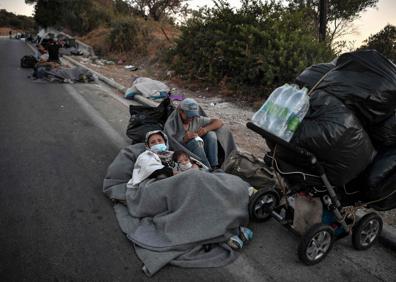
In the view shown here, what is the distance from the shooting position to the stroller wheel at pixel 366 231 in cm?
304

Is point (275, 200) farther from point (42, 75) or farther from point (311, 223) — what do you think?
point (42, 75)

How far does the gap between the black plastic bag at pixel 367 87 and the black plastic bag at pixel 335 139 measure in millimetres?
73

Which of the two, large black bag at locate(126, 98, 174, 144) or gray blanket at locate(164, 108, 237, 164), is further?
large black bag at locate(126, 98, 174, 144)

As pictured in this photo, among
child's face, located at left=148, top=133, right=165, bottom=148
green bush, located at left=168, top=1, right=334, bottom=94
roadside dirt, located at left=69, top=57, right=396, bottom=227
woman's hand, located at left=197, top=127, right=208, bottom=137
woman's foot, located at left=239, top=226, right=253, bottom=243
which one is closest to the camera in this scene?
woman's foot, located at left=239, top=226, right=253, bottom=243

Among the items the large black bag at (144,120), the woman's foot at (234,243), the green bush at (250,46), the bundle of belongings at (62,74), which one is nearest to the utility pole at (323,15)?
the green bush at (250,46)

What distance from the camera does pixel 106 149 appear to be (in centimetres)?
539

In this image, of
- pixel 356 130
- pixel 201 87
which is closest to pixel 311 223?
pixel 356 130

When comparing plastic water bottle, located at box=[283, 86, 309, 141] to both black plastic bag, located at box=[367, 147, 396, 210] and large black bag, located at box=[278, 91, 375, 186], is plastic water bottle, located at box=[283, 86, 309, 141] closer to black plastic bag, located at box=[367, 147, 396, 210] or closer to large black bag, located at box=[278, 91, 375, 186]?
A: large black bag, located at box=[278, 91, 375, 186]

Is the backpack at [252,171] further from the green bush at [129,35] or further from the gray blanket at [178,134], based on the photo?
the green bush at [129,35]

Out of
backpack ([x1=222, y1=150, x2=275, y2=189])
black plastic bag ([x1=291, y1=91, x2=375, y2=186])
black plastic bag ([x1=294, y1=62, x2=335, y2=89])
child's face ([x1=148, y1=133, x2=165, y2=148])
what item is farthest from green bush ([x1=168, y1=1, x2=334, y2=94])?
black plastic bag ([x1=291, y1=91, x2=375, y2=186])

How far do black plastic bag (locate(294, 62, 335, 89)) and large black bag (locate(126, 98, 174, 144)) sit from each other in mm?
2471

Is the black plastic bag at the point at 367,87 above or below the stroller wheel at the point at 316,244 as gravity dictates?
above

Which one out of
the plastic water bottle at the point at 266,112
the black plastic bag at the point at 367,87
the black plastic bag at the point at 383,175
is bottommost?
the black plastic bag at the point at 383,175

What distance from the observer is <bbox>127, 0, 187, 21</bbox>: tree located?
87.5 feet
